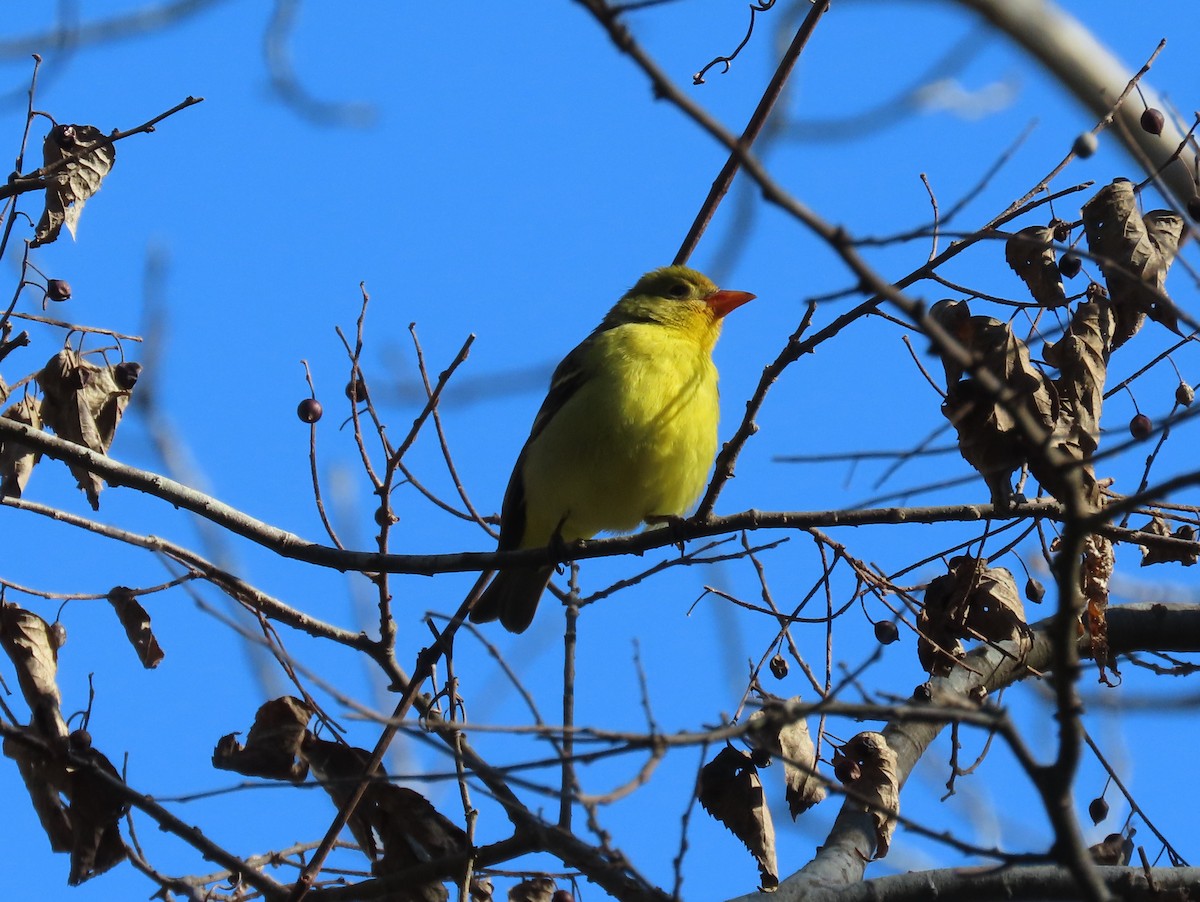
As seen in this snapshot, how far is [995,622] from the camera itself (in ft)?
12.6

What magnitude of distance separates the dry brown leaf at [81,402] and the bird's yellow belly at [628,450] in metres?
2.02

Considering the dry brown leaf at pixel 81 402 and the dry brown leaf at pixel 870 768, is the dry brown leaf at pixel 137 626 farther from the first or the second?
the dry brown leaf at pixel 870 768

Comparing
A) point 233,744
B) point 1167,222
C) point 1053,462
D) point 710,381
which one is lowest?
point 1053,462

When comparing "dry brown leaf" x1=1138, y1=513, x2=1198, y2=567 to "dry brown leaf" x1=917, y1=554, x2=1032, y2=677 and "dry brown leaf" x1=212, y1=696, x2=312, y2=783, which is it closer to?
"dry brown leaf" x1=917, y1=554, x2=1032, y2=677

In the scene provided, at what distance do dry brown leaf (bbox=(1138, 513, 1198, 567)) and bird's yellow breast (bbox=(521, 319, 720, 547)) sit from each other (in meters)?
2.09

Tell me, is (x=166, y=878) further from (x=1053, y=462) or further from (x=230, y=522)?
(x=1053, y=462)

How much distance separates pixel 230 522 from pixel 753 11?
2473 millimetres

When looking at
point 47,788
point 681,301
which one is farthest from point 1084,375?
point 681,301

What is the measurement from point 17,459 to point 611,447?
2.36m

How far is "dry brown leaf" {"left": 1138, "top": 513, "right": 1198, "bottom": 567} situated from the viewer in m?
3.92

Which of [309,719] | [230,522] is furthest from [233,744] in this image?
[230,522]

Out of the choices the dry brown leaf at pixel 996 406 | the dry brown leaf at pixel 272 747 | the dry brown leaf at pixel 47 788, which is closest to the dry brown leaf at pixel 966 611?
the dry brown leaf at pixel 996 406

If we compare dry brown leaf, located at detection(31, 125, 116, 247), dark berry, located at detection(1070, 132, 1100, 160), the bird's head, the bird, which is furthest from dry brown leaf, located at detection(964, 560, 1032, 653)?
dry brown leaf, located at detection(31, 125, 116, 247)

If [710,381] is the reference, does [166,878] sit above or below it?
below
